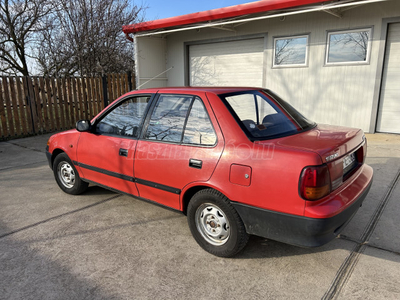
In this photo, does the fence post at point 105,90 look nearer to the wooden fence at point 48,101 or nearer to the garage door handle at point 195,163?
the wooden fence at point 48,101

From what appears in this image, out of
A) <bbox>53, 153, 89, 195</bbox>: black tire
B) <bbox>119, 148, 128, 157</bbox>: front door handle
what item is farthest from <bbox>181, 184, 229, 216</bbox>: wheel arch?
<bbox>53, 153, 89, 195</bbox>: black tire

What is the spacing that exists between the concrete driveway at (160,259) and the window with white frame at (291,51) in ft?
21.1

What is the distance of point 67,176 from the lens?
460 centimetres

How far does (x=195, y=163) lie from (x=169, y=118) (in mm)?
667

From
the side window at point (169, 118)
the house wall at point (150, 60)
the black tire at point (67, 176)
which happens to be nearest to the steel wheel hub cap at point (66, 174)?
the black tire at point (67, 176)

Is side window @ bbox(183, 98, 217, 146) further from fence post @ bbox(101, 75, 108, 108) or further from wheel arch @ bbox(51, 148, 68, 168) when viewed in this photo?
fence post @ bbox(101, 75, 108, 108)

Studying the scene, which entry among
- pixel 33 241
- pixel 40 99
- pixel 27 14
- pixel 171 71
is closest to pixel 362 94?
pixel 171 71

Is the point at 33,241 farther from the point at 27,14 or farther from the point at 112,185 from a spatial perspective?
the point at 27,14

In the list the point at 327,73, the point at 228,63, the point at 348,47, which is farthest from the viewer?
the point at 228,63

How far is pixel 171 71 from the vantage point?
1320 cm

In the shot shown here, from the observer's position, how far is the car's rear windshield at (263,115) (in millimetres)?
2895

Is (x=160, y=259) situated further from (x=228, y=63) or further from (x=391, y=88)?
(x=228, y=63)

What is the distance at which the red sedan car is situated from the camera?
7.93 feet

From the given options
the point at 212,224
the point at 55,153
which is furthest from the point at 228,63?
the point at 212,224
